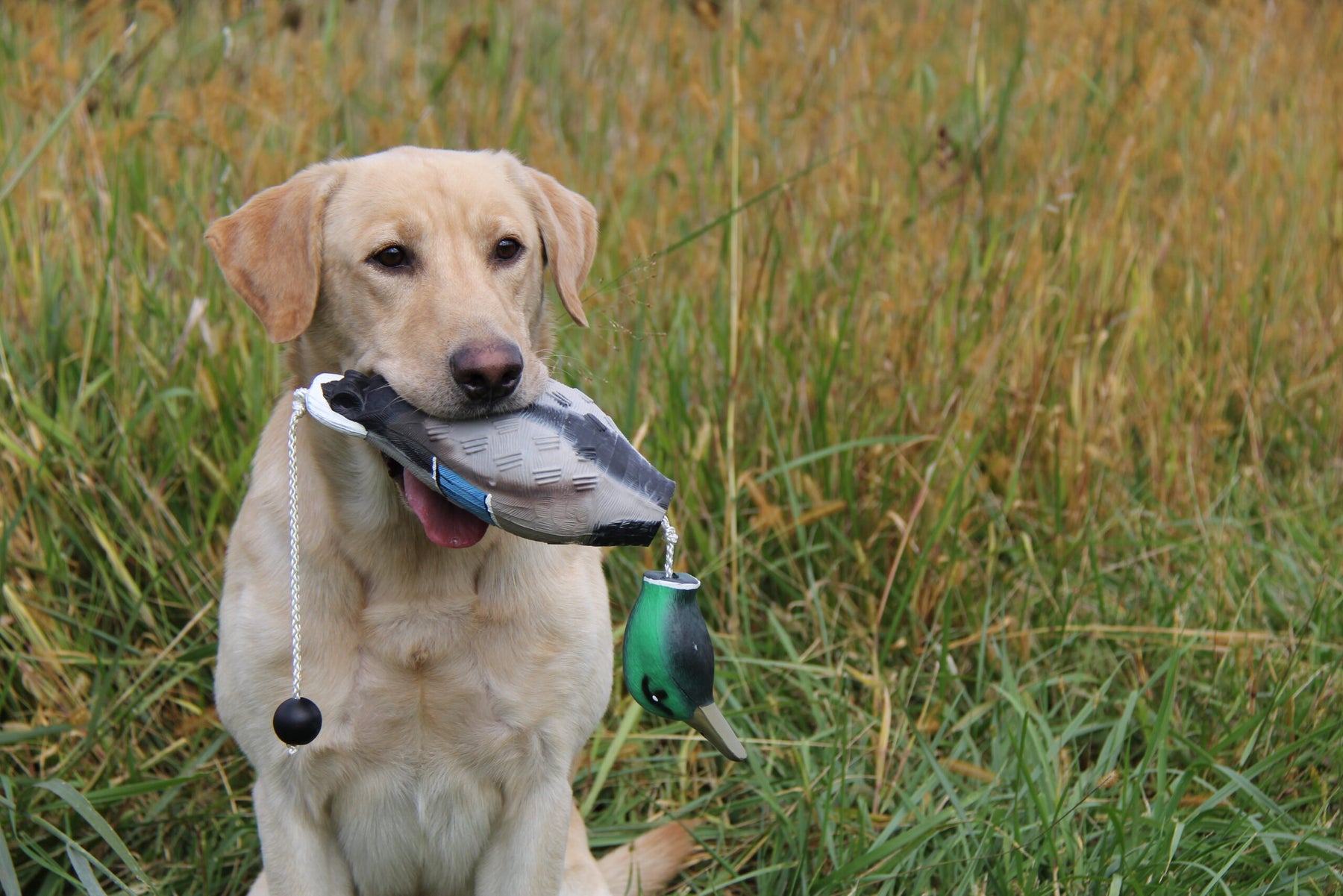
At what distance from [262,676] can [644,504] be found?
0.83m

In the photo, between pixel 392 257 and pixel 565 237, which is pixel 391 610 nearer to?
pixel 392 257

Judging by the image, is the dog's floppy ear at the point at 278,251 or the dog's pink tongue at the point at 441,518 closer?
the dog's pink tongue at the point at 441,518

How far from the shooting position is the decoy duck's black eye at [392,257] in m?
2.21

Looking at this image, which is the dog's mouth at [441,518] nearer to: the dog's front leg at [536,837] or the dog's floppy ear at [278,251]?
the dog's floppy ear at [278,251]

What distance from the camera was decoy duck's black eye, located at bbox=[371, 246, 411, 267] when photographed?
221 centimetres

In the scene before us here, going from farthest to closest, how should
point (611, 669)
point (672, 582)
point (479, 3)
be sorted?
point (479, 3) → point (611, 669) → point (672, 582)

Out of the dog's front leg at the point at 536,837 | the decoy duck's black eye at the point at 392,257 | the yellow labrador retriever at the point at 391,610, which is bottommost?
the dog's front leg at the point at 536,837

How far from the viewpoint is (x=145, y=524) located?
121 inches

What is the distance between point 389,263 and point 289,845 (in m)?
1.04

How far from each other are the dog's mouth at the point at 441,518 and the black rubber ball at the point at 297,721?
32cm

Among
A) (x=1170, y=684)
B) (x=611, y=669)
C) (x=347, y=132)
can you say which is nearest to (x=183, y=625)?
(x=611, y=669)

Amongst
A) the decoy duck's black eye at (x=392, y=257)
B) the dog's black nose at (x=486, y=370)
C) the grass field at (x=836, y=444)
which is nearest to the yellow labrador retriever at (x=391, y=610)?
the decoy duck's black eye at (x=392, y=257)

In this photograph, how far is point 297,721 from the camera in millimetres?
1916

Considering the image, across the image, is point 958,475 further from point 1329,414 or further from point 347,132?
point 347,132
